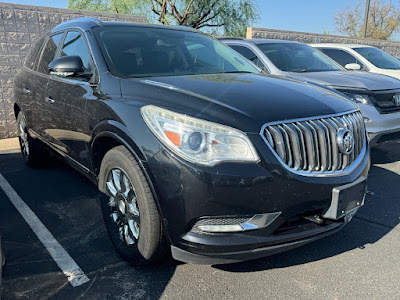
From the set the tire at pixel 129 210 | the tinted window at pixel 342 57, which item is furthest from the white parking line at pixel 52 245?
the tinted window at pixel 342 57

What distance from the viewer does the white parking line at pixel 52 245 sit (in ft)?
8.43

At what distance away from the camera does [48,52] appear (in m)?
4.18

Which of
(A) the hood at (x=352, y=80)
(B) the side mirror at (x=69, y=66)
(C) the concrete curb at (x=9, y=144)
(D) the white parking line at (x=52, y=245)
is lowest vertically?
(C) the concrete curb at (x=9, y=144)

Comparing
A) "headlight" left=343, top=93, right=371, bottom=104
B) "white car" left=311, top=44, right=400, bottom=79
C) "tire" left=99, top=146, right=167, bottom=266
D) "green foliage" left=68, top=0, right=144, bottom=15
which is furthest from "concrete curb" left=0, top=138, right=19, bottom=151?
"green foliage" left=68, top=0, right=144, bottom=15

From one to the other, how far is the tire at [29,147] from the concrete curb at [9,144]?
157 centimetres

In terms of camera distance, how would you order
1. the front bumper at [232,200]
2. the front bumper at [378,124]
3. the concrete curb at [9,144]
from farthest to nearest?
1. the concrete curb at [9,144]
2. the front bumper at [378,124]
3. the front bumper at [232,200]

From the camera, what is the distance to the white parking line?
2568 mm

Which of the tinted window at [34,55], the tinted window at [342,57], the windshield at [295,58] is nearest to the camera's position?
the tinted window at [34,55]

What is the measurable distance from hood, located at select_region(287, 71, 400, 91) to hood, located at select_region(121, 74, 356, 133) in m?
2.22

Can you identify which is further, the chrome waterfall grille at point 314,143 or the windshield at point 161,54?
the windshield at point 161,54

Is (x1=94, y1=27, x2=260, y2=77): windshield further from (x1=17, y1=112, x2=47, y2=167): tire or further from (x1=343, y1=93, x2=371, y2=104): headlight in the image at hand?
(x1=17, y1=112, x2=47, y2=167): tire

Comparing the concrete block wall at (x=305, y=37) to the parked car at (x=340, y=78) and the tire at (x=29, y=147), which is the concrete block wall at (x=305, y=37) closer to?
the parked car at (x=340, y=78)

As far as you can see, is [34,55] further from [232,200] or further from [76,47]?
[232,200]

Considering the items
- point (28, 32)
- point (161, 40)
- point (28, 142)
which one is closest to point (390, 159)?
point (161, 40)
